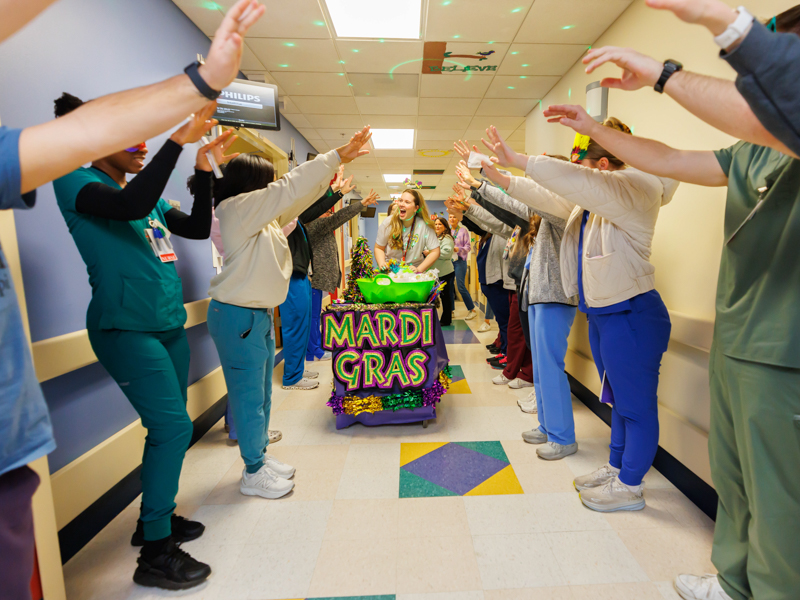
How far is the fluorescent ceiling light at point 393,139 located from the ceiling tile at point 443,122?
365 mm

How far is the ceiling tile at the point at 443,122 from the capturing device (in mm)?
5051

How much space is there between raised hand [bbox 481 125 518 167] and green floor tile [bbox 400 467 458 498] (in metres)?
1.46

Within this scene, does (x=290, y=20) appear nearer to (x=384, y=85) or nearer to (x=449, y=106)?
(x=384, y=85)

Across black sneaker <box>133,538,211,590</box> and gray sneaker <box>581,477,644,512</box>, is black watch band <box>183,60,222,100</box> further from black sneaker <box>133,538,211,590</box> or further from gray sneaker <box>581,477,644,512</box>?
gray sneaker <box>581,477,644,512</box>

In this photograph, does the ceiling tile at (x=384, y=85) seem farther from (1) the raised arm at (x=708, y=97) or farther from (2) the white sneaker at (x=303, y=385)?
(1) the raised arm at (x=708, y=97)

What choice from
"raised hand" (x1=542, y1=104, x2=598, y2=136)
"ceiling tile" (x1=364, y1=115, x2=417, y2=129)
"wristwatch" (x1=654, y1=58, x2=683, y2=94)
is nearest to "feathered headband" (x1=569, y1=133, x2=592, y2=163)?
"raised hand" (x1=542, y1=104, x2=598, y2=136)

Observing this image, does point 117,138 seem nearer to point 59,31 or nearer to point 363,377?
point 59,31

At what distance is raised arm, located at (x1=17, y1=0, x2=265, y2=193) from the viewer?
0.63 metres

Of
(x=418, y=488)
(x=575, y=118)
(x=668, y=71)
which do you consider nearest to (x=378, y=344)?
(x=418, y=488)

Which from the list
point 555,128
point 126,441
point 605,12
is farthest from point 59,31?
point 555,128

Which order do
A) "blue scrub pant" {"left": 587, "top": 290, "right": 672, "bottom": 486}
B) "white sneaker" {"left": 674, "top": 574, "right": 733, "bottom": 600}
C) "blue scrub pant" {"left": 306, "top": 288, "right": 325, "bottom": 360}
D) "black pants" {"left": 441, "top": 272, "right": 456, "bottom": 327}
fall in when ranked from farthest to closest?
"black pants" {"left": 441, "top": 272, "right": 456, "bottom": 327} < "blue scrub pant" {"left": 306, "top": 288, "right": 325, "bottom": 360} < "blue scrub pant" {"left": 587, "top": 290, "right": 672, "bottom": 486} < "white sneaker" {"left": 674, "top": 574, "right": 733, "bottom": 600}

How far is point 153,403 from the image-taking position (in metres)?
1.36

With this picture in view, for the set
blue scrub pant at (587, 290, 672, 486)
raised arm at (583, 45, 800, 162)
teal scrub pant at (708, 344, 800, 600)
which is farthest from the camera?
blue scrub pant at (587, 290, 672, 486)

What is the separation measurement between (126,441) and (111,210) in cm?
123
